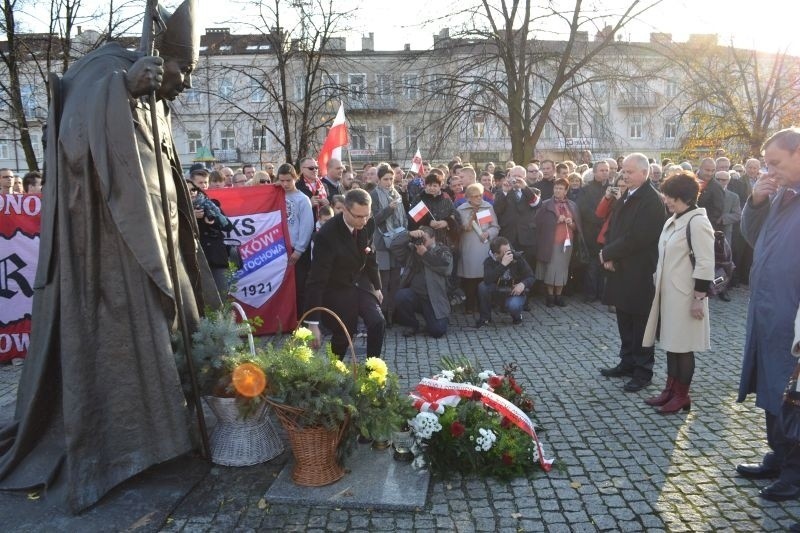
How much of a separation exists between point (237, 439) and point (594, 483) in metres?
2.29

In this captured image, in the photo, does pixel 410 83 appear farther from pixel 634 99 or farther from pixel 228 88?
pixel 228 88

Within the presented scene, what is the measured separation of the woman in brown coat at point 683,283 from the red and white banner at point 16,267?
663 centimetres

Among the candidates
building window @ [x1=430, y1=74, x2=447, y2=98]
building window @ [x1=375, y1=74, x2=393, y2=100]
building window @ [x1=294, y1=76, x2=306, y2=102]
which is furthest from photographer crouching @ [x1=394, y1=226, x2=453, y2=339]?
building window @ [x1=294, y1=76, x2=306, y2=102]

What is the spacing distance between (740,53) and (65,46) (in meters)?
27.3

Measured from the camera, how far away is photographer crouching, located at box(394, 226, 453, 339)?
823 cm

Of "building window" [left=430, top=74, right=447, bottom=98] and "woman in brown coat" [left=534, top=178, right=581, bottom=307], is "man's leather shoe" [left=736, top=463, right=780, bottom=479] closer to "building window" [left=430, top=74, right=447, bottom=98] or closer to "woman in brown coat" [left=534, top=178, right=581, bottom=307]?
"woman in brown coat" [left=534, top=178, right=581, bottom=307]

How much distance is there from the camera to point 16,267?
24.3 feet

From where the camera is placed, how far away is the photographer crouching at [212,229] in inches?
277

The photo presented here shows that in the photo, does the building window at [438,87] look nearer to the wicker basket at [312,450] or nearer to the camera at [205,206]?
the camera at [205,206]

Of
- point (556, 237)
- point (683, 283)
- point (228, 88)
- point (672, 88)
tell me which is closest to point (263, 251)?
point (556, 237)

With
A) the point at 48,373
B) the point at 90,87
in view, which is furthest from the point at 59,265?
the point at 90,87

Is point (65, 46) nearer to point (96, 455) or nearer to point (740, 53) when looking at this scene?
point (96, 455)

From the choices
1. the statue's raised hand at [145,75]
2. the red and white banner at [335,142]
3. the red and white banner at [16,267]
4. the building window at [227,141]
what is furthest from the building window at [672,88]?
the building window at [227,141]

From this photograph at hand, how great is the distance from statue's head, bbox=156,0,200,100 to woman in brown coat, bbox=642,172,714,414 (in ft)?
12.5
